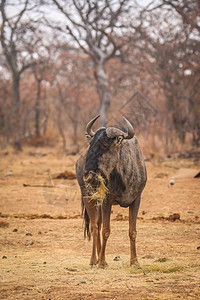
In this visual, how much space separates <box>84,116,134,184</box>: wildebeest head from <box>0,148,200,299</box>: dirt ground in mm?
1103

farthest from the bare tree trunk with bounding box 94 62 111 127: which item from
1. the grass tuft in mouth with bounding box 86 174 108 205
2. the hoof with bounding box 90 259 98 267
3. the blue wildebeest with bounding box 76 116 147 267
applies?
→ the grass tuft in mouth with bounding box 86 174 108 205

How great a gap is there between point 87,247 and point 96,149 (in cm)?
214

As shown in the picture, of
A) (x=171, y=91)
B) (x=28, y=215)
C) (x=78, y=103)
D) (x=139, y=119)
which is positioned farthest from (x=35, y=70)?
(x=28, y=215)

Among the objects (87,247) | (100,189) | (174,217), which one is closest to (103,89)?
(174,217)

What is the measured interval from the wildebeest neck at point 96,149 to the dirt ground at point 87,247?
117 cm

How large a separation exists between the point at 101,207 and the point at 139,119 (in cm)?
1277

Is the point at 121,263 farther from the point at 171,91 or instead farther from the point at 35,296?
the point at 171,91

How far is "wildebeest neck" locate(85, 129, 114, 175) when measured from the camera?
4.72 m

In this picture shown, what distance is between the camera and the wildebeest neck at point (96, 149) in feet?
15.5

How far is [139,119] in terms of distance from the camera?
1789 cm

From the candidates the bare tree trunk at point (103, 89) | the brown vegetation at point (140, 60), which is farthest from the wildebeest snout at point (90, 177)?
the bare tree trunk at point (103, 89)

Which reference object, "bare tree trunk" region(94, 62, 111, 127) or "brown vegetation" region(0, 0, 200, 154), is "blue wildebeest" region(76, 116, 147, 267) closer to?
"brown vegetation" region(0, 0, 200, 154)


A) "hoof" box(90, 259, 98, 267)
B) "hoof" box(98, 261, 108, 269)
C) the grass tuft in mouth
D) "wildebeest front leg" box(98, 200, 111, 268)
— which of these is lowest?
"hoof" box(90, 259, 98, 267)

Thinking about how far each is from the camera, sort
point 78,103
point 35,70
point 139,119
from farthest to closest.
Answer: point 78,103 < point 35,70 < point 139,119
